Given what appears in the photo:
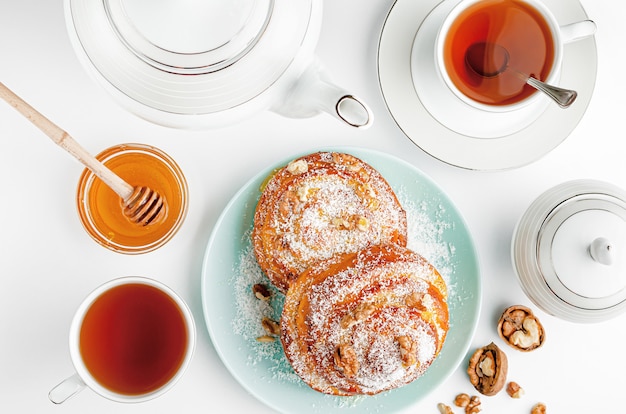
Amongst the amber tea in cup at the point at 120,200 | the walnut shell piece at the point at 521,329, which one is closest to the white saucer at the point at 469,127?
the walnut shell piece at the point at 521,329

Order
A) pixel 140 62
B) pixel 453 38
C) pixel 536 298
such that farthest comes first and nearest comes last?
pixel 536 298, pixel 453 38, pixel 140 62

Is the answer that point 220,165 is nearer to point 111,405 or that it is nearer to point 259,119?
point 259,119

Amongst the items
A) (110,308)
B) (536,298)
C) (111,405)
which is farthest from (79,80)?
(536,298)

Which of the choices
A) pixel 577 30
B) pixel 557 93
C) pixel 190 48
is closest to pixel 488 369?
pixel 557 93

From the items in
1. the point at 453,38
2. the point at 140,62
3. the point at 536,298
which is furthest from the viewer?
the point at 536,298

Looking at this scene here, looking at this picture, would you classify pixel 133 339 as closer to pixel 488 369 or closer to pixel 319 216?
pixel 319 216

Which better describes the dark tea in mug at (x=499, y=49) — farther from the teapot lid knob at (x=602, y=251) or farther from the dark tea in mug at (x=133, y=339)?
the dark tea in mug at (x=133, y=339)

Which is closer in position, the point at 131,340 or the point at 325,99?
the point at 325,99
